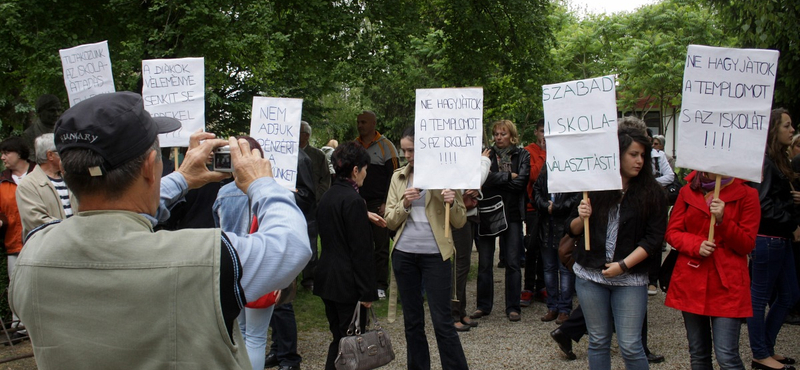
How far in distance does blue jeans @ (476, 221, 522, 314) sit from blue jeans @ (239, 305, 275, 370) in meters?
3.19

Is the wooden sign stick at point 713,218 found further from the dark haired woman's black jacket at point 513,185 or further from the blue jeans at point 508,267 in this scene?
the blue jeans at point 508,267

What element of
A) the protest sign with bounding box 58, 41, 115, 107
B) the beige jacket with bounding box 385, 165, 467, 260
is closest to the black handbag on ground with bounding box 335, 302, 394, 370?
the beige jacket with bounding box 385, 165, 467, 260

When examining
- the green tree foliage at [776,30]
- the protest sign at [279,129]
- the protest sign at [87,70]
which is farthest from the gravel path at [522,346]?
the green tree foliage at [776,30]

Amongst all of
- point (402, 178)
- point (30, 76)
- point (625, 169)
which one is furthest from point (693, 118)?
point (30, 76)

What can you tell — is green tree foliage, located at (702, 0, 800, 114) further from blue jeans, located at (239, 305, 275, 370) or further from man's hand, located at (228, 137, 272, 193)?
man's hand, located at (228, 137, 272, 193)

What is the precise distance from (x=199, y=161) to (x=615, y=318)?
295 cm

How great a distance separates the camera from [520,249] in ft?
24.6

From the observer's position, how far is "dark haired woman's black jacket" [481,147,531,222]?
7273mm

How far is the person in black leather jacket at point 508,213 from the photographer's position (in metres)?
7.35

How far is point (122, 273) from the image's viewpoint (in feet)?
5.23

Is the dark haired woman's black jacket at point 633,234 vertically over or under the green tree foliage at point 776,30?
under

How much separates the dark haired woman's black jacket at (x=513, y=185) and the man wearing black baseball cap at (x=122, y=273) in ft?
18.7

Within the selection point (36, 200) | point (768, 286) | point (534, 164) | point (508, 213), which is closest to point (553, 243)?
point (508, 213)

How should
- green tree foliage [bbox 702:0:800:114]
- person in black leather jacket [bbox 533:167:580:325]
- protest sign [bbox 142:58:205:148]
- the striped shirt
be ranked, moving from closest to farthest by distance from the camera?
protest sign [bbox 142:58:205:148], the striped shirt, person in black leather jacket [bbox 533:167:580:325], green tree foliage [bbox 702:0:800:114]
